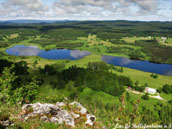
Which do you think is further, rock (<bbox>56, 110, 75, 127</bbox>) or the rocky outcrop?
the rocky outcrop

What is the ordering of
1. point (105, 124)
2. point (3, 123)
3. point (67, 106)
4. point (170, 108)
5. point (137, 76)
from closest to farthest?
point (3, 123) → point (105, 124) → point (67, 106) → point (170, 108) → point (137, 76)

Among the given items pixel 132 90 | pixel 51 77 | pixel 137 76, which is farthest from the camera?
pixel 137 76

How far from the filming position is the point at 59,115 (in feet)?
61.8

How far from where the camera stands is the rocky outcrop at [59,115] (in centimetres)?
1746

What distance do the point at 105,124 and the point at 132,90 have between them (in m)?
103

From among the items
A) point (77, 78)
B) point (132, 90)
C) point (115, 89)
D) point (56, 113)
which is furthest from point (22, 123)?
point (132, 90)

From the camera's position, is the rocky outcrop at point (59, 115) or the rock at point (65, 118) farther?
the rocky outcrop at point (59, 115)

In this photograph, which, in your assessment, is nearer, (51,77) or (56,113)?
(56,113)

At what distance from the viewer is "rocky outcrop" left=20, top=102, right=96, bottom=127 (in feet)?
57.3

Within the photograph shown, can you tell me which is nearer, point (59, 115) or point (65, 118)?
point (65, 118)

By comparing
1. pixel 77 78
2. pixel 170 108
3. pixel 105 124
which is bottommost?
pixel 170 108

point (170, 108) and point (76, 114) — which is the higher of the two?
point (76, 114)

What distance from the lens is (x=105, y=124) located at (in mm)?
18328

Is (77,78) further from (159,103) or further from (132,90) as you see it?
(159,103)
